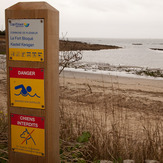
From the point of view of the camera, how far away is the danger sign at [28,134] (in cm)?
206

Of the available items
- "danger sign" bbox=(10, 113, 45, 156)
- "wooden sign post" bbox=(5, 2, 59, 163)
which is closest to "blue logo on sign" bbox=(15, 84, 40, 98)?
"wooden sign post" bbox=(5, 2, 59, 163)

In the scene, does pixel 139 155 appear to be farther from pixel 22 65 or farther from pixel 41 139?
pixel 22 65

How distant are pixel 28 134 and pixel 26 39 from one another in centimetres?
82

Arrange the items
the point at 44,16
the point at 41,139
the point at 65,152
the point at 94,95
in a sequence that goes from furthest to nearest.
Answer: the point at 94,95 → the point at 65,152 → the point at 41,139 → the point at 44,16

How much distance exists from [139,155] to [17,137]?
5.51 feet

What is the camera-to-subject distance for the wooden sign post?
1.94 meters

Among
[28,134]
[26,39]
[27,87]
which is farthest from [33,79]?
[28,134]

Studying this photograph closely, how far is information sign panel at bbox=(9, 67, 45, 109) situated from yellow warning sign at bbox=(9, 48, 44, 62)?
9 cm

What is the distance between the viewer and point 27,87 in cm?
202

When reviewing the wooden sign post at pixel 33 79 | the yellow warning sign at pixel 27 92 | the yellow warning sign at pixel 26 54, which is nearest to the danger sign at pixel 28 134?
the wooden sign post at pixel 33 79

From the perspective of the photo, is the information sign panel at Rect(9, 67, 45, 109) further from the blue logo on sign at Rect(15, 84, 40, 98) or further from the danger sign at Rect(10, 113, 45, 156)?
the danger sign at Rect(10, 113, 45, 156)

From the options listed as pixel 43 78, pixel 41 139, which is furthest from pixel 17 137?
pixel 43 78

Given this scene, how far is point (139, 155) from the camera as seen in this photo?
121 inches

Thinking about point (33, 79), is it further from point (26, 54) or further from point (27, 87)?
point (26, 54)
